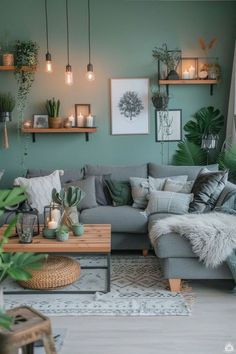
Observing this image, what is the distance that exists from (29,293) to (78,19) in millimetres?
3468

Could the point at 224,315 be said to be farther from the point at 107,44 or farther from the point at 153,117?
the point at 107,44

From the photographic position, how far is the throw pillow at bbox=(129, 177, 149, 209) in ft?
15.2

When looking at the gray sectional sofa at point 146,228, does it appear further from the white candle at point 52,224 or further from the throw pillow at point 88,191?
the white candle at point 52,224

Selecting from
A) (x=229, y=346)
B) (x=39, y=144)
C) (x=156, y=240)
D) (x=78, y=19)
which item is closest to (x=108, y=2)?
(x=78, y=19)

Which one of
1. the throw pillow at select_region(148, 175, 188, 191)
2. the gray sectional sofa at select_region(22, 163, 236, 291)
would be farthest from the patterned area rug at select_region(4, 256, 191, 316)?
the throw pillow at select_region(148, 175, 188, 191)

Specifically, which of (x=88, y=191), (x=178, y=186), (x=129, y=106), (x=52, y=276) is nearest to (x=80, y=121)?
(x=129, y=106)

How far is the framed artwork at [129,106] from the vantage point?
5398mm

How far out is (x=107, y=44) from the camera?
5.34 metres

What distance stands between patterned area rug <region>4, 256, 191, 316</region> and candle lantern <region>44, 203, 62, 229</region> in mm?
537

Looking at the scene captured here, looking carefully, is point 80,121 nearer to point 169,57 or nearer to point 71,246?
point 169,57

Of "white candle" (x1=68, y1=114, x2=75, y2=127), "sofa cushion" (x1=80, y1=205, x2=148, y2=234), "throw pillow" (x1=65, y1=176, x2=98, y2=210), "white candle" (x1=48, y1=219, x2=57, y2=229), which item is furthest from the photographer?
"white candle" (x1=68, y1=114, x2=75, y2=127)

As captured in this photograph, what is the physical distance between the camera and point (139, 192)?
4.67 m

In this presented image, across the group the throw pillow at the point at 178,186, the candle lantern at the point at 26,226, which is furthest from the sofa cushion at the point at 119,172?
the candle lantern at the point at 26,226

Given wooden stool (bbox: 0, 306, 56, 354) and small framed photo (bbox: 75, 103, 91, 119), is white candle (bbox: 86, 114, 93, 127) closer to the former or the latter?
small framed photo (bbox: 75, 103, 91, 119)
